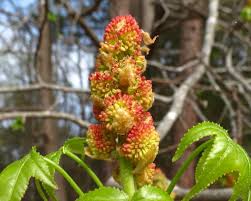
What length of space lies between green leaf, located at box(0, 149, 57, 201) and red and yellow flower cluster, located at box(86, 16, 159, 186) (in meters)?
0.14

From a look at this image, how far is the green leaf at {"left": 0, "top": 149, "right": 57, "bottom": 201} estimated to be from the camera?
1456mm

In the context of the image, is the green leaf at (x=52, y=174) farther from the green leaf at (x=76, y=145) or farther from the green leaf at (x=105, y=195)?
the green leaf at (x=105, y=195)

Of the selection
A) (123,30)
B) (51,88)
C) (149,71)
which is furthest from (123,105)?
(51,88)

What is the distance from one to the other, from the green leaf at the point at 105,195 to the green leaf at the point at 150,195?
3 cm

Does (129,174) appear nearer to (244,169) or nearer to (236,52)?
(244,169)

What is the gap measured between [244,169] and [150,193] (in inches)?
11.6

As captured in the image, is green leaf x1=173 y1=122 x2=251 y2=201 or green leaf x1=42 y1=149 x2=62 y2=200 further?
green leaf x1=42 y1=149 x2=62 y2=200

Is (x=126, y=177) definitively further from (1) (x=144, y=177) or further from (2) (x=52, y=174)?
(2) (x=52, y=174)

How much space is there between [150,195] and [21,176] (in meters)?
0.38

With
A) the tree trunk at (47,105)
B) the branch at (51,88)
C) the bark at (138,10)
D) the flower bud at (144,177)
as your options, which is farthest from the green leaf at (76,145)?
the tree trunk at (47,105)

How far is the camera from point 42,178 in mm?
1485

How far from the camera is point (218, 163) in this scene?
1436 millimetres

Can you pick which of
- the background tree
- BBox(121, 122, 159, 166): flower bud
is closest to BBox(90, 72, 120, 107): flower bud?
BBox(121, 122, 159, 166): flower bud

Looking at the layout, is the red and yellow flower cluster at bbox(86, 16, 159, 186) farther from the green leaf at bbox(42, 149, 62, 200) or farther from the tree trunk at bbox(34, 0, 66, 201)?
the tree trunk at bbox(34, 0, 66, 201)
